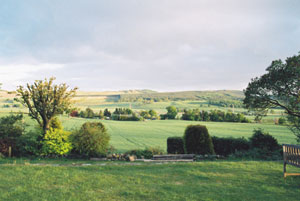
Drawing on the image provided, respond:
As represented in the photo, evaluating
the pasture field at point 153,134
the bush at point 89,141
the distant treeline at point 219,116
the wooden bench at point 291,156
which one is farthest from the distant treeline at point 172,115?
the wooden bench at point 291,156

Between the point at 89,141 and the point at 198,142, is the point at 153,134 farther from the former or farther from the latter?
the point at 89,141

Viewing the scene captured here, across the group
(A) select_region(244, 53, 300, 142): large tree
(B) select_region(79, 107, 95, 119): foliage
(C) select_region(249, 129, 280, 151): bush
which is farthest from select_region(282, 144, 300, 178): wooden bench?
(B) select_region(79, 107, 95, 119): foliage

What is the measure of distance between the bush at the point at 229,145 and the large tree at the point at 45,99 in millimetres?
9966

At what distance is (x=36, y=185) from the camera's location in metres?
6.51

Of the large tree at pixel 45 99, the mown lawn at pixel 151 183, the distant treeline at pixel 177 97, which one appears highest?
the distant treeline at pixel 177 97

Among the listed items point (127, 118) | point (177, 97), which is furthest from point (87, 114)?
point (177, 97)

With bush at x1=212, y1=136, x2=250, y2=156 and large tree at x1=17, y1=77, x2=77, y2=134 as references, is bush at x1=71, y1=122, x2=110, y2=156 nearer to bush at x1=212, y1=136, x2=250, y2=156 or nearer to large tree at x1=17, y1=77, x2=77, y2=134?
large tree at x1=17, y1=77, x2=77, y2=134

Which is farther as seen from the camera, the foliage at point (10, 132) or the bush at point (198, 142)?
the bush at point (198, 142)

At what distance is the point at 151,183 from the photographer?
6.85 metres

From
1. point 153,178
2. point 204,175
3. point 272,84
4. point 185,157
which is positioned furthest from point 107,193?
point 272,84

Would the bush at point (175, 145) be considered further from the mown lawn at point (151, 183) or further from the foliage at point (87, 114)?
the foliage at point (87, 114)

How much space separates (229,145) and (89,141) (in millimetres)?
8874

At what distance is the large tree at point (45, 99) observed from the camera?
44.6 feet

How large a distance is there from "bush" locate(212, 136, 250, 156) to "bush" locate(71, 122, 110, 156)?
729cm
